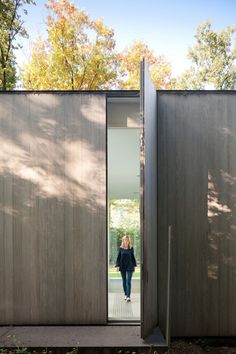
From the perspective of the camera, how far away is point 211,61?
65.4 ft

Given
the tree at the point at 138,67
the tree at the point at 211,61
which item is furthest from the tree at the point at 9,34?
the tree at the point at 211,61

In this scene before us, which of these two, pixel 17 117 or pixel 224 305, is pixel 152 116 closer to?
pixel 17 117

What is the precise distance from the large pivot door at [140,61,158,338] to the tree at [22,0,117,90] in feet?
34.0

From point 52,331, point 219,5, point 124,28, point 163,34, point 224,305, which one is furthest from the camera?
point 219,5

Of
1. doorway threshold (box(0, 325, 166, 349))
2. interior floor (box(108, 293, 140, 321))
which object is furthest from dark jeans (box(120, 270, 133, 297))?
doorway threshold (box(0, 325, 166, 349))

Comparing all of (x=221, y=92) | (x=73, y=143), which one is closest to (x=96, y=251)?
(x=73, y=143)

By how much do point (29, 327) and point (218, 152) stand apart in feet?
11.9

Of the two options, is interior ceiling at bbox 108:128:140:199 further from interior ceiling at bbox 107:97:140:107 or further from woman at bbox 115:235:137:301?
woman at bbox 115:235:137:301

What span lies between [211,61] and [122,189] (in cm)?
1168

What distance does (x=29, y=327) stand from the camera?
572 cm

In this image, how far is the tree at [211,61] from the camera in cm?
1892

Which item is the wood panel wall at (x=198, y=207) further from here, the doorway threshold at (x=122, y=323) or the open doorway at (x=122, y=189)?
the open doorway at (x=122, y=189)

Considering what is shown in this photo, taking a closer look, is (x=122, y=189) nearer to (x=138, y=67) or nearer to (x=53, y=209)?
(x=53, y=209)

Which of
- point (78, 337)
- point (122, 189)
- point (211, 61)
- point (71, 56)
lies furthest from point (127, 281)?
point (211, 61)
